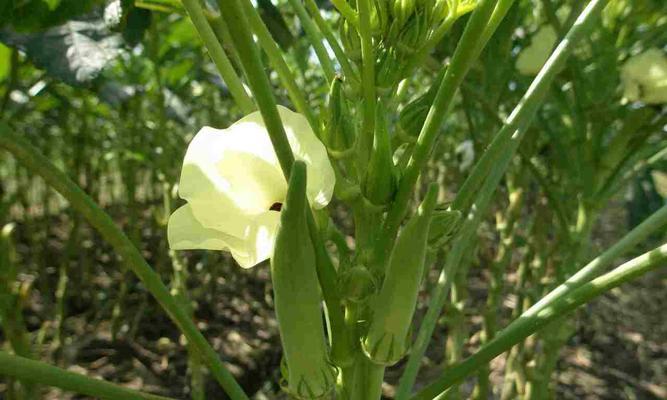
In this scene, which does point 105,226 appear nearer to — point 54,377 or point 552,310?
point 54,377

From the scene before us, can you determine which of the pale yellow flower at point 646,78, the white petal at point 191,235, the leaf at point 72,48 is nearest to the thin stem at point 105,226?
the white petal at point 191,235

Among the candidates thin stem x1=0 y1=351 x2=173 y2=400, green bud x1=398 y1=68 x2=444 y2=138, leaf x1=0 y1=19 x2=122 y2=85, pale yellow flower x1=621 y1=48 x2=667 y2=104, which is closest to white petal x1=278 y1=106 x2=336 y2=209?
green bud x1=398 y1=68 x2=444 y2=138

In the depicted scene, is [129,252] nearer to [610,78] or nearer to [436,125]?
[436,125]

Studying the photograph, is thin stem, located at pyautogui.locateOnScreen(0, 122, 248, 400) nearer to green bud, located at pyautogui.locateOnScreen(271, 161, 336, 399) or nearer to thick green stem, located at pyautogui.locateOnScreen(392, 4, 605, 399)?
green bud, located at pyautogui.locateOnScreen(271, 161, 336, 399)

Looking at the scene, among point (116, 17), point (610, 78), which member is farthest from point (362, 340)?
point (610, 78)

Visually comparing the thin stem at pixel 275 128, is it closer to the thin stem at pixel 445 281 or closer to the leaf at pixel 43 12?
the thin stem at pixel 445 281

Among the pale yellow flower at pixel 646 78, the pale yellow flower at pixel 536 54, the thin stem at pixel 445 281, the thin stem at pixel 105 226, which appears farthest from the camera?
the pale yellow flower at pixel 536 54
